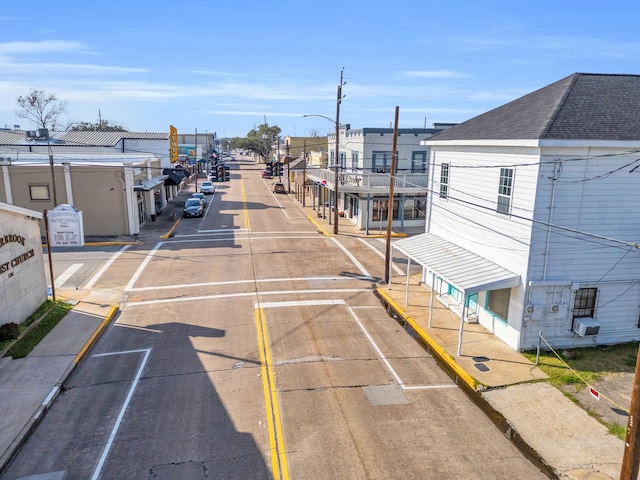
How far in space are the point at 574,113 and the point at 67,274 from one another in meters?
23.5

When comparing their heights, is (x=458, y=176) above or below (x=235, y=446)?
above

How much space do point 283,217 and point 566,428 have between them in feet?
115

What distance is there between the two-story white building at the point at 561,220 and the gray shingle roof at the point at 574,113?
0.05m

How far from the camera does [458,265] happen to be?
16656 mm

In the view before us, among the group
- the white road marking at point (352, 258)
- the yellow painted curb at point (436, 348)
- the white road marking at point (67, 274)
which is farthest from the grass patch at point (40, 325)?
the white road marking at point (352, 258)

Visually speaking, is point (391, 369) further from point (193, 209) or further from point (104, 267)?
point (193, 209)

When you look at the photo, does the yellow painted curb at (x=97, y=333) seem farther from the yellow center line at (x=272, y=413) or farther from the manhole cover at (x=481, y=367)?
the manhole cover at (x=481, y=367)

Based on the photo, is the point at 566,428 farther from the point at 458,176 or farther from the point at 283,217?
the point at 283,217

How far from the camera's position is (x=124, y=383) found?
43.4 feet

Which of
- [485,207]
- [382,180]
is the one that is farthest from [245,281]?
[382,180]

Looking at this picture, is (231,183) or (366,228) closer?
(366,228)

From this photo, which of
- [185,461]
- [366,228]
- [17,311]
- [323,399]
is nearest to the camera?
[185,461]

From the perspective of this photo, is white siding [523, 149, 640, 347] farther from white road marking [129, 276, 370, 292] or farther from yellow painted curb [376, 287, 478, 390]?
white road marking [129, 276, 370, 292]

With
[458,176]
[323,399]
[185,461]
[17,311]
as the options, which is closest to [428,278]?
[458,176]
